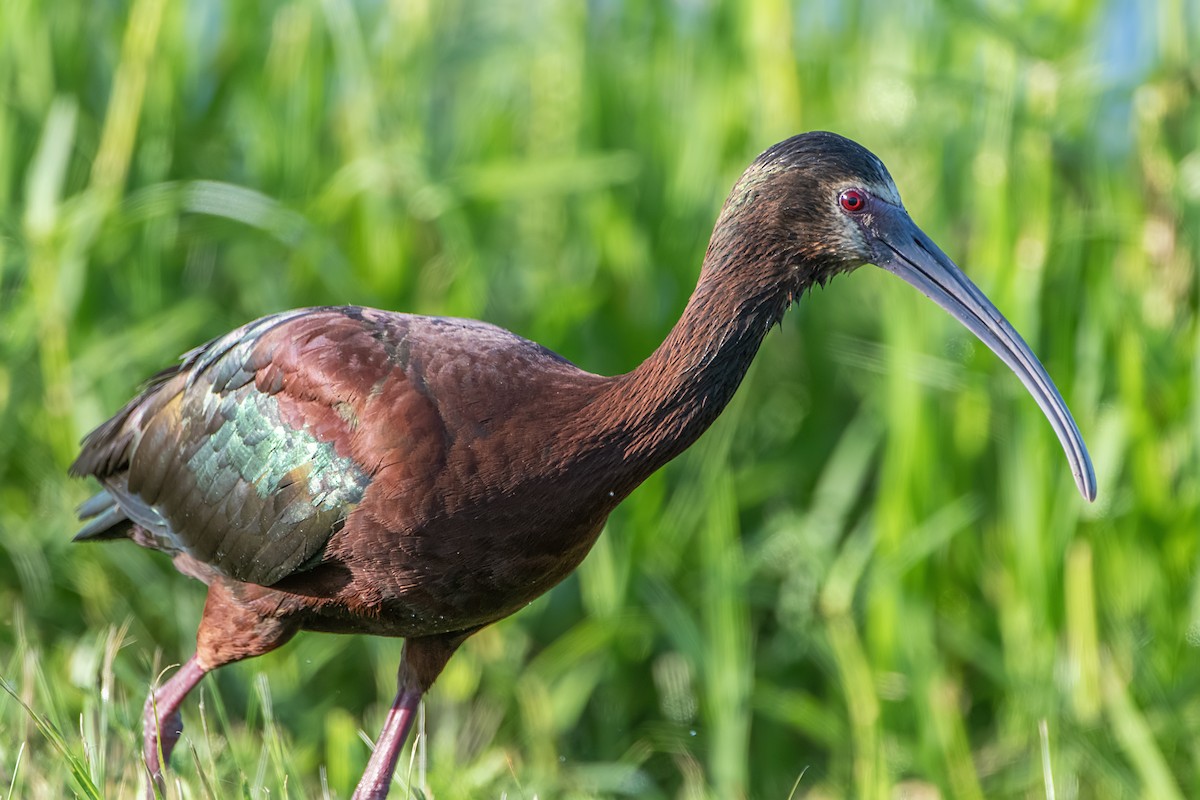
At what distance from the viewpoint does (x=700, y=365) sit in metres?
3.46

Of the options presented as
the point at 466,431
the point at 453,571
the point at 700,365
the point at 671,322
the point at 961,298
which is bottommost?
the point at 453,571

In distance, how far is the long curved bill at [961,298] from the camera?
139 inches

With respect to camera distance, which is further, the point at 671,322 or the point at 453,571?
the point at 671,322

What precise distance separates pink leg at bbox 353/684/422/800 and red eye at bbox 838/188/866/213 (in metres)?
1.66

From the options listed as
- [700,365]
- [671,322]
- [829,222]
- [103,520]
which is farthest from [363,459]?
[671,322]

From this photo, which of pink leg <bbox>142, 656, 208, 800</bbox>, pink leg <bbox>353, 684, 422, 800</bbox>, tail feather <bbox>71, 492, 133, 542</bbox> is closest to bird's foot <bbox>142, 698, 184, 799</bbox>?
pink leg <bbox>142, 656, 208, 800</bbox>

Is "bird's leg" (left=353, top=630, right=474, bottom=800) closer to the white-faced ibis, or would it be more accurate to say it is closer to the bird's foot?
the white-faced ibis

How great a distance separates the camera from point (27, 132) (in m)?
6.37

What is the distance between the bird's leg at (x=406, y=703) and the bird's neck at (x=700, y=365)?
33.2 inches

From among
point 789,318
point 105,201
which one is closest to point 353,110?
point 105,201

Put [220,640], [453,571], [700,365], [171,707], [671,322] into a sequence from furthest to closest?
[671,322] → [171,707] → [220,640] → [453,571] → [700,365]

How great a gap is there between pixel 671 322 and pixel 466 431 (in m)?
3.06

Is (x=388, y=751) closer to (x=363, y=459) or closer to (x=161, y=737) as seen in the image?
(x=161, y=737)

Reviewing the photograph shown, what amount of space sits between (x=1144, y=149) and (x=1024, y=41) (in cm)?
71
